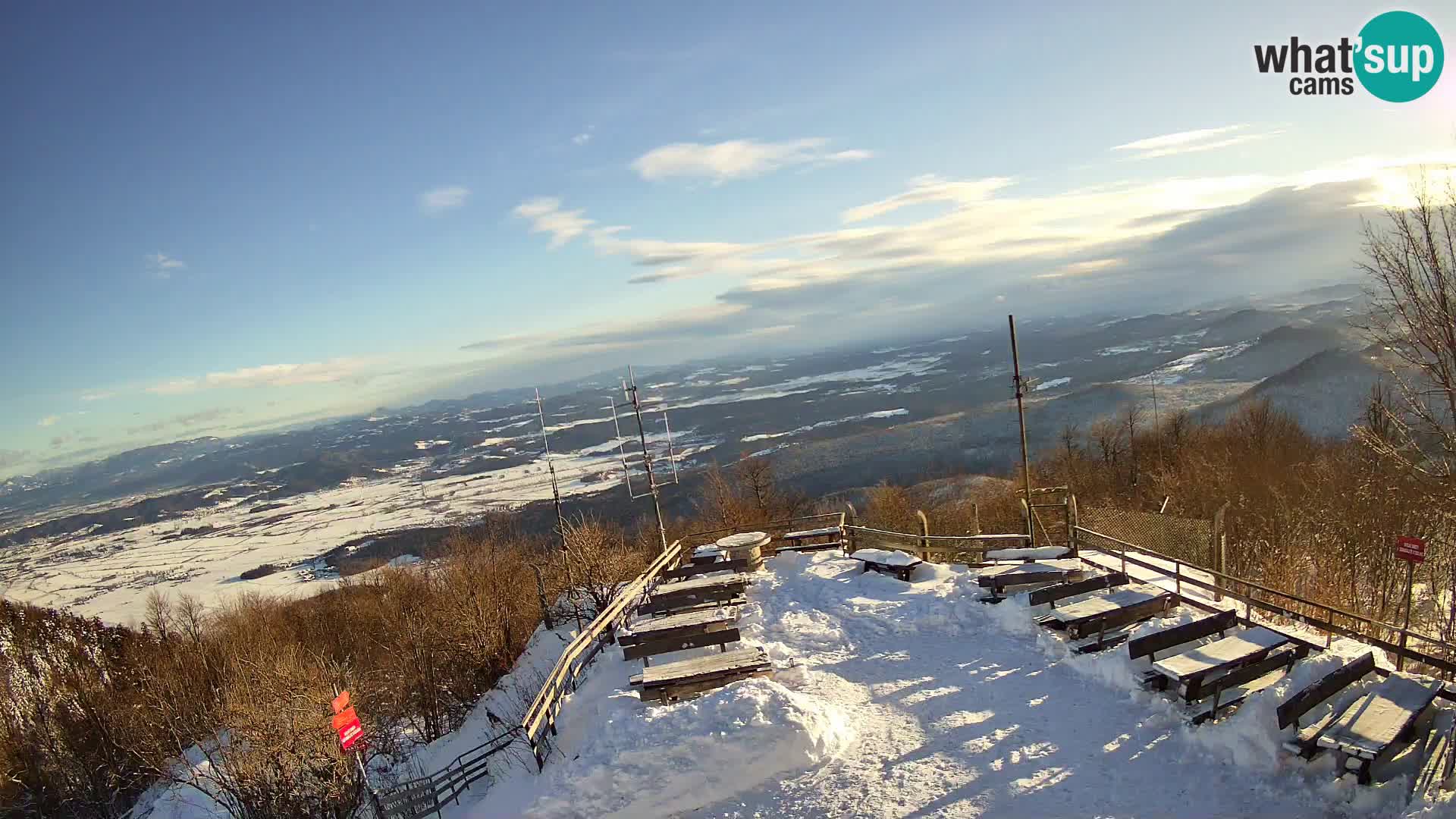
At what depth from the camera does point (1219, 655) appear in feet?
30.4

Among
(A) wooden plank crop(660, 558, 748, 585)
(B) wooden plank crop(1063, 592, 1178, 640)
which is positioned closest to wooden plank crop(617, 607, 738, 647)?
(A) wooden plank crop(660, 558, 748, 585)

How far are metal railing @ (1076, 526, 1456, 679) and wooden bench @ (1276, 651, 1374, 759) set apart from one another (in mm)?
640

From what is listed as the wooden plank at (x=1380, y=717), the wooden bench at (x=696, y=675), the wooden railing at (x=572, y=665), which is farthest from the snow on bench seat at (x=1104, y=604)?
the wooden railing at (x=572, y=665)

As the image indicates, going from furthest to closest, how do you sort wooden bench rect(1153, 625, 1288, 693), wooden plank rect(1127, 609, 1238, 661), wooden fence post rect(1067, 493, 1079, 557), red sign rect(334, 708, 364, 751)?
1. wooden fence post rect(1067, 493, 1079, 557)
2. red sign rect(334, 708, 364, 751)
3. wooden plank rect(1127, 609, 1238, 661)
4. wooden bench rect(1153, 625, 1288, 693)

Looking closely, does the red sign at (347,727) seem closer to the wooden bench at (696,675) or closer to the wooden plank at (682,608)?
the wooden bench at (696,675)

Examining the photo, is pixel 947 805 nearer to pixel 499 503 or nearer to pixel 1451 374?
pixel 1451 374

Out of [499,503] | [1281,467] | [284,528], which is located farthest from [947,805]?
[284,528]

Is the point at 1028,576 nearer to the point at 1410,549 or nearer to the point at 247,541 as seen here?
the point at 1410,549

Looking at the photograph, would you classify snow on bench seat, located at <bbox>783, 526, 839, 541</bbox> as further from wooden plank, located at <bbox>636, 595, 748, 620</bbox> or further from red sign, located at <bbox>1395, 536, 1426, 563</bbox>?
red sign, located at <bbox>1395, 536, 1426, 563</bbox>

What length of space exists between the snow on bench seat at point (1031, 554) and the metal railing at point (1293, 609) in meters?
0.81

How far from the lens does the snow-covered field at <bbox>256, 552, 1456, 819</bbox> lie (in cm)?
770

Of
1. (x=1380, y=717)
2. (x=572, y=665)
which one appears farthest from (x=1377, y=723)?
(x=572, y=665)

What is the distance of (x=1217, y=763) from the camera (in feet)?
26.2

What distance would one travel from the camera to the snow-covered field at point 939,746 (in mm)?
7695
